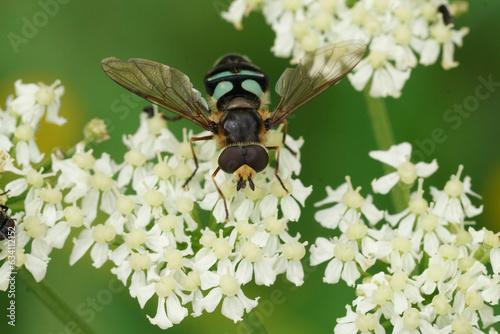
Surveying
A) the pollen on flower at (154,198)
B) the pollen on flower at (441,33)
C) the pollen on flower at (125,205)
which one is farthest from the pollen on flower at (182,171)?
the pollen on flower at (441,33)

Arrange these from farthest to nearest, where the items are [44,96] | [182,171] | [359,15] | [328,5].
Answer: [328,5] → [359,15] → [44,96] → [182,171]

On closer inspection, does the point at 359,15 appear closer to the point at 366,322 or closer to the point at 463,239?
the point at 463,239

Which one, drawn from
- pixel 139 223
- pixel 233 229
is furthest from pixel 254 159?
pixel 139 223

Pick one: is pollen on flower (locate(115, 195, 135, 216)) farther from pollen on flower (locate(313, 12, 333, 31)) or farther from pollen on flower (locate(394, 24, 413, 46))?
pollen on flower (locate(394, 24, 413, 46))

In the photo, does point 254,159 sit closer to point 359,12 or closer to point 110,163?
point 110,163

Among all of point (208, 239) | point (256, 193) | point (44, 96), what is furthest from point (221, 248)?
point (44, 96)

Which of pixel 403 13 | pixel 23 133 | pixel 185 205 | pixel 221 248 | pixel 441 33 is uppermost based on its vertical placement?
pixel 23 133
